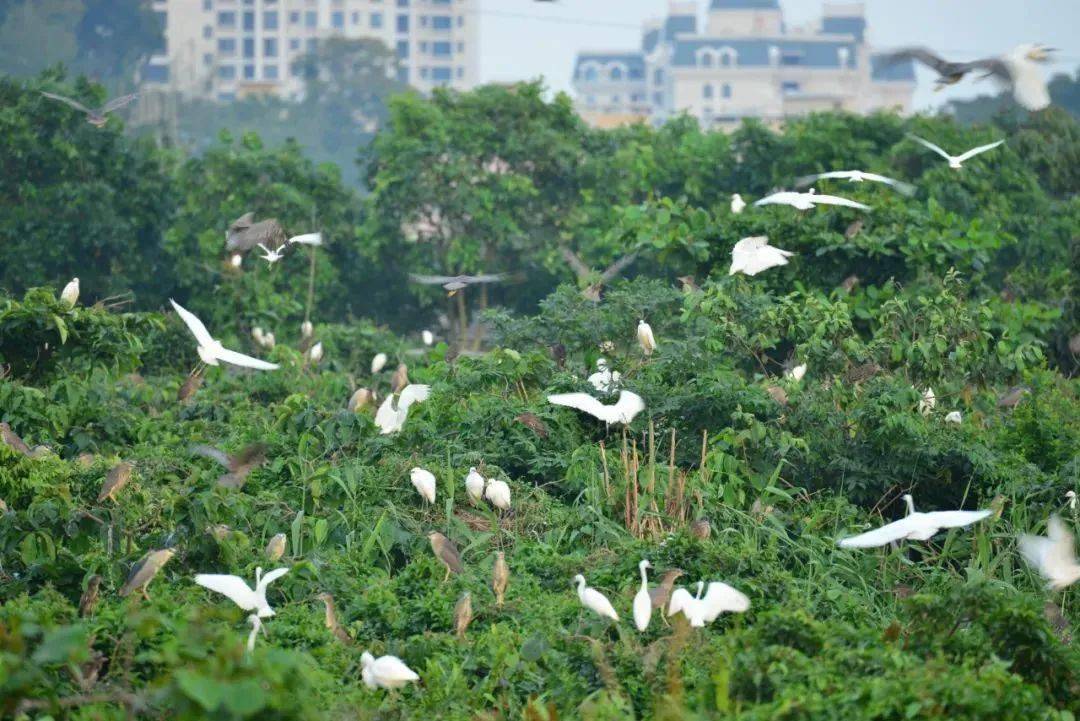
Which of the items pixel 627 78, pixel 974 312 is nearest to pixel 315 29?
pixel 627 78

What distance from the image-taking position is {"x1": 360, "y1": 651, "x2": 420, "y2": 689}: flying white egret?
437 cm

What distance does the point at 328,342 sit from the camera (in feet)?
37.9

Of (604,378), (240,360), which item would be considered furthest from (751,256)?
(240,360)

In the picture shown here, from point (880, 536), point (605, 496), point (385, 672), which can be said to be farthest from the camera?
point (605, 496)

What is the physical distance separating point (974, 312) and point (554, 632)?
3966mm

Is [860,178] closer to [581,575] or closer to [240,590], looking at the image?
[581,575]

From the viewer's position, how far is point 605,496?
621cm

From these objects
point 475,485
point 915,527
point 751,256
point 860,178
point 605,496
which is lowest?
point 605,496

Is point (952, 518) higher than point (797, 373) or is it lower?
higher

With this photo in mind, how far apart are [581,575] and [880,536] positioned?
0.87 meters

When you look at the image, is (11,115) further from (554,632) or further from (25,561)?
(554,632)

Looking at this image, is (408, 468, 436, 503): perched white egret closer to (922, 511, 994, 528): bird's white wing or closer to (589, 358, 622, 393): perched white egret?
(589, 358, 622, 393): perched white egret

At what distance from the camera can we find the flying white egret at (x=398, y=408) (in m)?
6.95

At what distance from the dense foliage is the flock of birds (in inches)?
3.2
